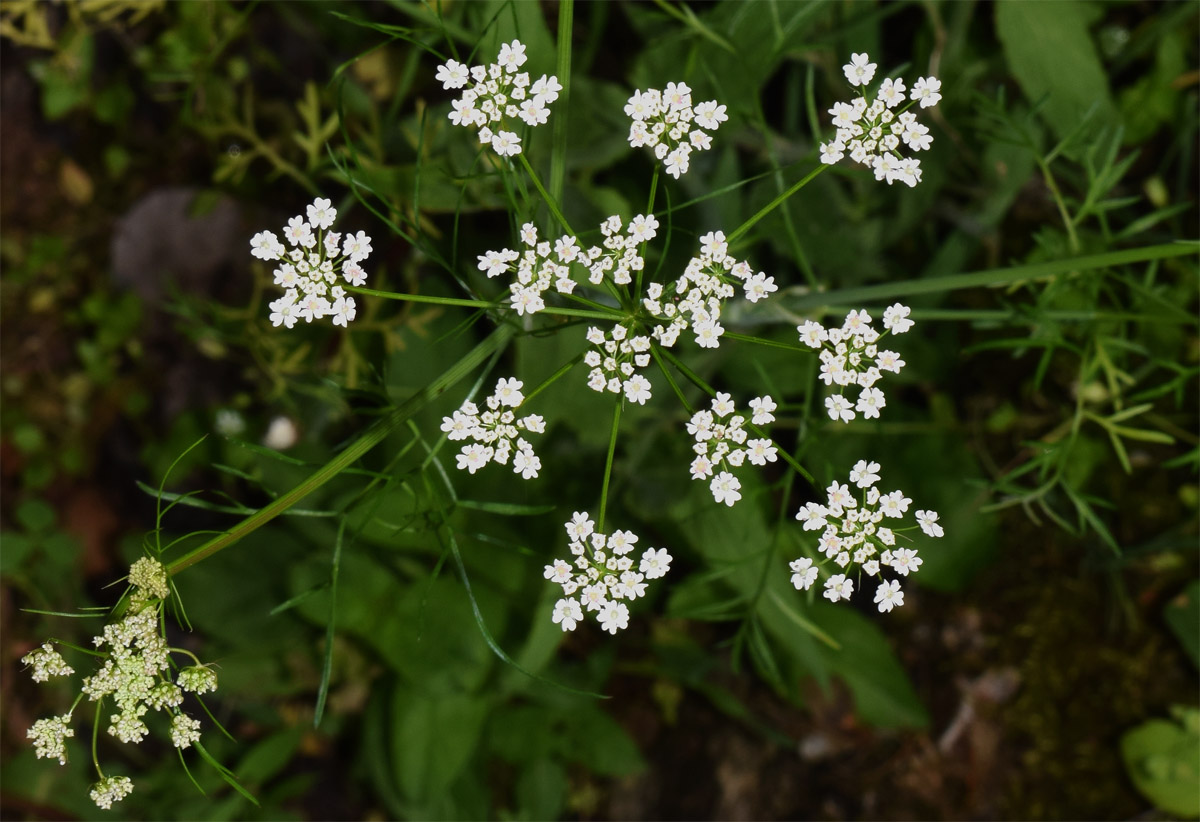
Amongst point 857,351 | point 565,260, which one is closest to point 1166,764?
point 857,351

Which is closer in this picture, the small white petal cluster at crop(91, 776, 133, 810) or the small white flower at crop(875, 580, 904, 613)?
the small white petal cluster at crop(91, 776, 133, 810)

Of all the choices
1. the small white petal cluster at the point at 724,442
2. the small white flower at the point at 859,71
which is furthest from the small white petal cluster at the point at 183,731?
the small white flower at the point at 859,71

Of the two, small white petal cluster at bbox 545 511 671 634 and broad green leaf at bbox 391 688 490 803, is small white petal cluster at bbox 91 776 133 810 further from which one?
broad green leaf at bbox 391 688 490 803

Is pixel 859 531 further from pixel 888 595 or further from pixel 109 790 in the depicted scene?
pixel 109 790

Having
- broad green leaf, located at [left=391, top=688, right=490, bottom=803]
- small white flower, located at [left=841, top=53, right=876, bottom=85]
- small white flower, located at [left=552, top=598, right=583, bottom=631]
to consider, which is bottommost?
broad green leaf, located at [left=391, top=688, right=490, bottom=803]

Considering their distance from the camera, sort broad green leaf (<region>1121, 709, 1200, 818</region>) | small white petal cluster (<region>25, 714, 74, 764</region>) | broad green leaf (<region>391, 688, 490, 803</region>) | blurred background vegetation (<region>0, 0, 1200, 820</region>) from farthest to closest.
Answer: broad green leaf (<region>391, 688, 490, 803</region>), broad green leaf (<region>1121, 709, 1200, 818</region>), blurred background vegetation (<region>0, 0, 1200, 820</region>), small white petal cluster (<region>25, 714, 74, 764</region>)

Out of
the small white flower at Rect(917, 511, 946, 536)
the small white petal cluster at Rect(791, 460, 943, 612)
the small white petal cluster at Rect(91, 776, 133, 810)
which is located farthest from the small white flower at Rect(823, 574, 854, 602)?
the small white petal cluster at Rect(91, 776, 133, 810)
